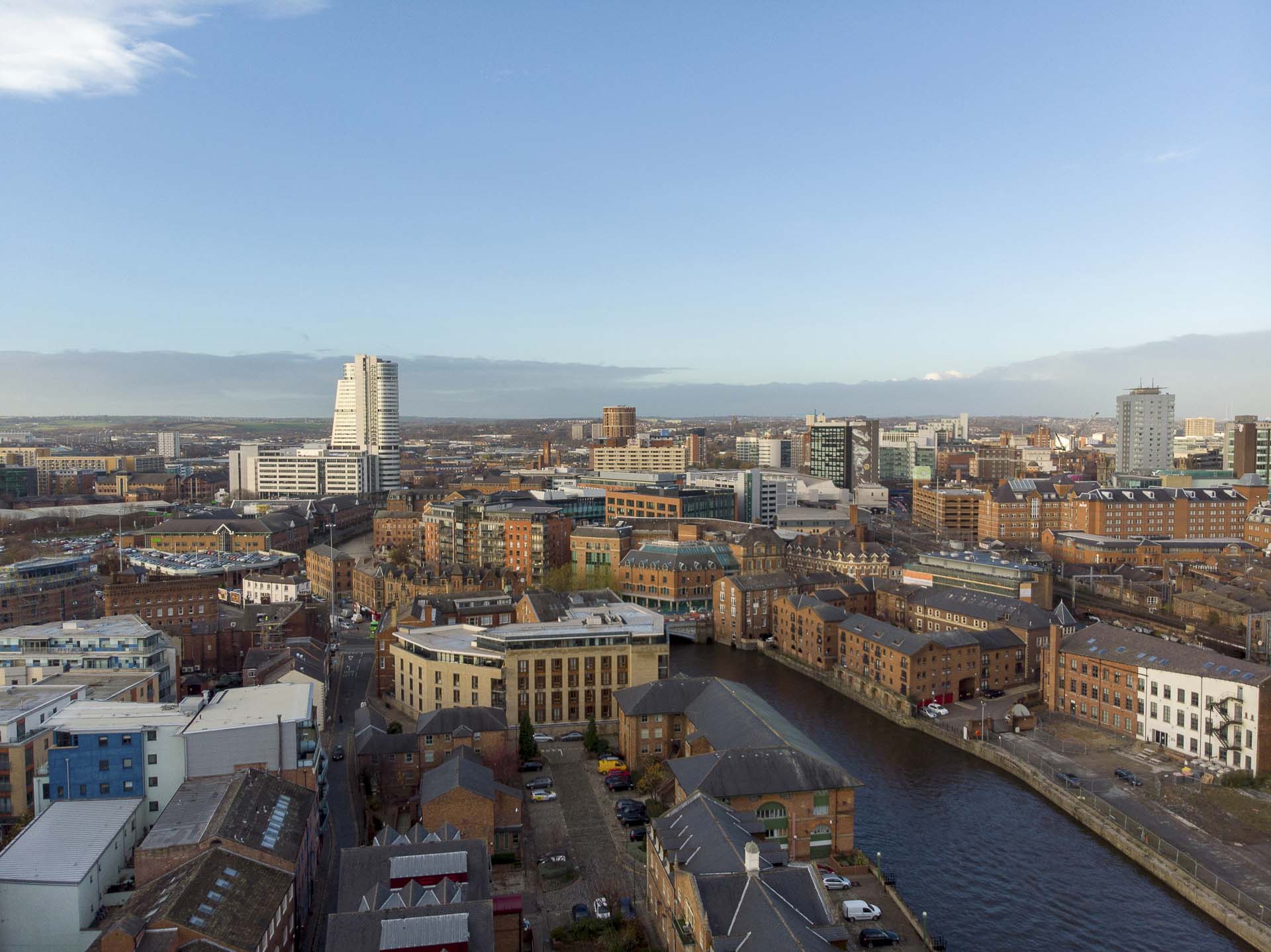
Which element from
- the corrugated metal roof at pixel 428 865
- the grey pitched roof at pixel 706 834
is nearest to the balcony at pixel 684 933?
the grey pitched roof at pixel 706 834

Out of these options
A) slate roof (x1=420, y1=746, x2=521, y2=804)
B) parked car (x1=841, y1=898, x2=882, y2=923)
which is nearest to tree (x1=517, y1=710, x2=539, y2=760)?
slate roof (x1=420, y1=746, x2=521, y2=804)

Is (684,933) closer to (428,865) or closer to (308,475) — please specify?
(428,865)

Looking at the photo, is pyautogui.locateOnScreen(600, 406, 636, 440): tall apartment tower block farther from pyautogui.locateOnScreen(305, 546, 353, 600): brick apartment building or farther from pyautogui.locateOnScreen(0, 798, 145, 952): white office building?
pyautogui.locateOnScreen(0, 798, 145, 952): white office building

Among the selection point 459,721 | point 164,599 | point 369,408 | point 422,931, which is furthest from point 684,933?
point 369,408

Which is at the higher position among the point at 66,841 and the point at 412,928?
the point at 412,928

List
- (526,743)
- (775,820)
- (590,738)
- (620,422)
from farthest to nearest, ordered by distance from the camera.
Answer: (620,422) → (590,738) → (526,743) → (775,820)
